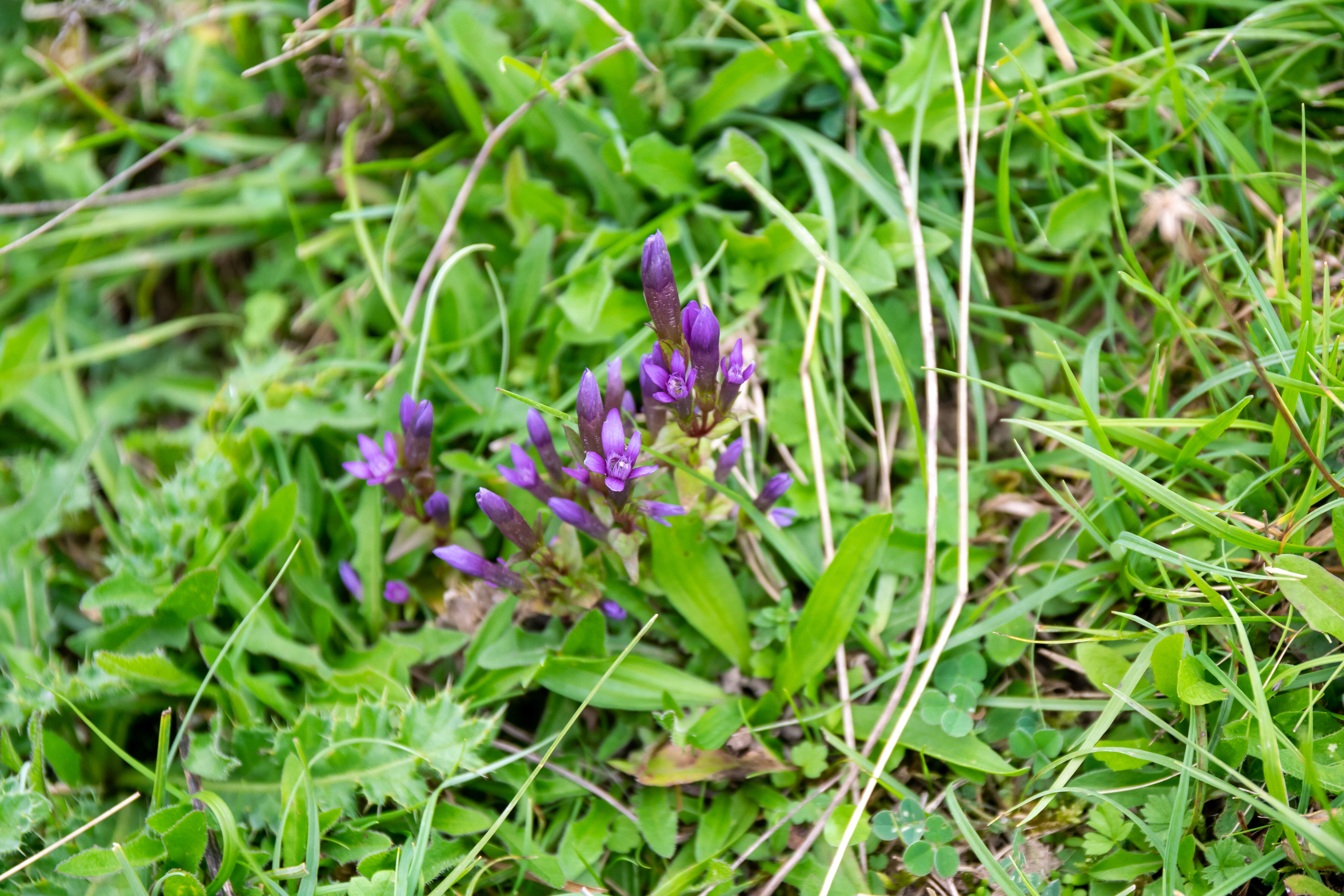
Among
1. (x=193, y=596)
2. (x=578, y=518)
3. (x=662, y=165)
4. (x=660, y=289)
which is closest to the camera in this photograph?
(x=660, y=289)

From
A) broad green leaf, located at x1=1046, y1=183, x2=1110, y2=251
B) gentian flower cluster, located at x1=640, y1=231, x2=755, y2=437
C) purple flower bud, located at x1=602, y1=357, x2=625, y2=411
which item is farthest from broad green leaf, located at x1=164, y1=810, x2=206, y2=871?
broad green leaf, located at x1=1046, y1=183, x2=1110, y2=251

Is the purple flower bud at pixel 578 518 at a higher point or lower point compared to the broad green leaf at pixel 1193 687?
higher

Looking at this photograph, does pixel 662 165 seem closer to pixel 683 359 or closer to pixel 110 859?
pixel 683 359

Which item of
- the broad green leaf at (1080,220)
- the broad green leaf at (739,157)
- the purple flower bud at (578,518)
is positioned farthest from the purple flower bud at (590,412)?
the broad green leaf at (1080,220)

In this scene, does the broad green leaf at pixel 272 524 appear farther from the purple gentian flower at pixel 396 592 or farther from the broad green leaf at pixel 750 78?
the broad green leaf at pixel 750 78

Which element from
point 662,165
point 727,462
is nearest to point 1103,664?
point 727,462

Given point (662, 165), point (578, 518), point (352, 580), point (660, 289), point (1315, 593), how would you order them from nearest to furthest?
point (1315, 593) → point (660, 289) → point (578, 518) → point (352, 580) → point (662, 165)

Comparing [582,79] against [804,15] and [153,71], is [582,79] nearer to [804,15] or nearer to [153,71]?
[804,15]
